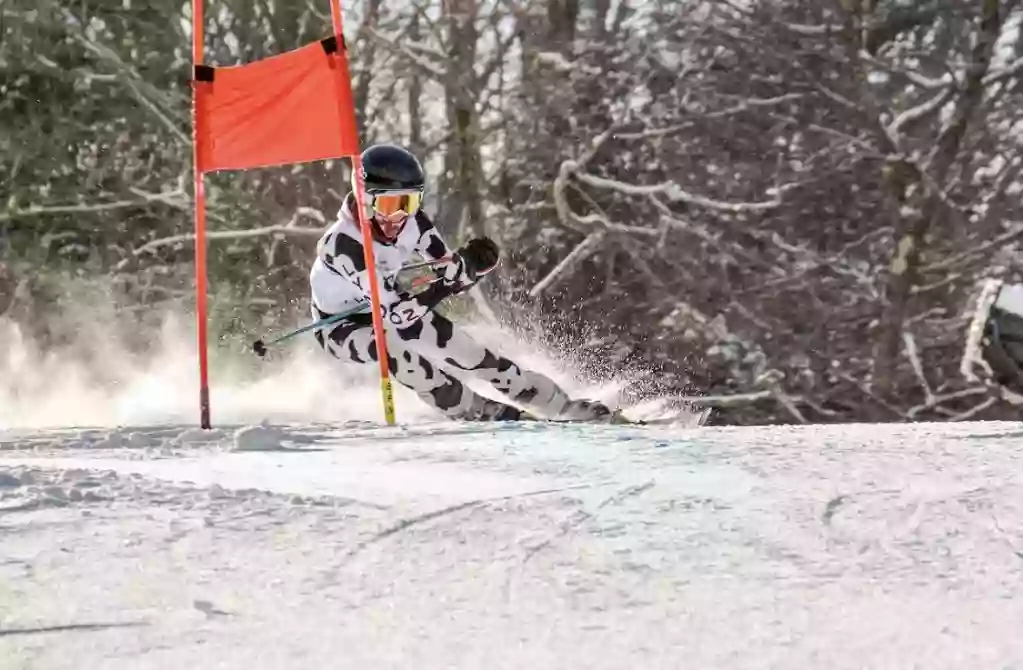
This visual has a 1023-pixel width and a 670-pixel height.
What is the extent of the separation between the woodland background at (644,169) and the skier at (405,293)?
635cm

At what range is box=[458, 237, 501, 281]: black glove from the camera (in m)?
5.39

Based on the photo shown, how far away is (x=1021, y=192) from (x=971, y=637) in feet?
38.1

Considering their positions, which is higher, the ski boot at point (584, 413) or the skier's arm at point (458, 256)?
the skier's arm at point (458, 256)

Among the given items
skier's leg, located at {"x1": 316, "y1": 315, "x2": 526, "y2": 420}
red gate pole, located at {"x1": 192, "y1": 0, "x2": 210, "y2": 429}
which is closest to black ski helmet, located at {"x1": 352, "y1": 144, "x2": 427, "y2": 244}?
skier's leg, located at {"x1": 316, "y1": 315, "x2": 526, "y2": 420}

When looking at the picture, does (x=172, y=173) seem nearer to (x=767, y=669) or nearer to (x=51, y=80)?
(x=51, y=80)

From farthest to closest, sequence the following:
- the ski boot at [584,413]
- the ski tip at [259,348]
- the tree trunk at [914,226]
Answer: the tree trunk at [914,226] < the ski boot at [584,413] < the ski tip at [259,348]

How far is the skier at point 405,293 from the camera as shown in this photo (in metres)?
5.25

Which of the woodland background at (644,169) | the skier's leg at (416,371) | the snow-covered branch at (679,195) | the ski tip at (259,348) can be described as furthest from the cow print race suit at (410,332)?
the snow-covered branch at (679,195)

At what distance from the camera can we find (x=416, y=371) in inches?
216

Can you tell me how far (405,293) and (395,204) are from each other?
454 millimetres

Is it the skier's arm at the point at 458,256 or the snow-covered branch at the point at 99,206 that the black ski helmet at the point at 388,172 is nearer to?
the skier's arm at the point at 458,256

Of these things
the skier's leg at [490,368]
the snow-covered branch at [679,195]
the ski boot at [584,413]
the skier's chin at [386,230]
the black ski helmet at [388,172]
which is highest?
the snow-covered branch at [679,195]

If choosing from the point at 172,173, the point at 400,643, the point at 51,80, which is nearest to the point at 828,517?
the point at 400,643

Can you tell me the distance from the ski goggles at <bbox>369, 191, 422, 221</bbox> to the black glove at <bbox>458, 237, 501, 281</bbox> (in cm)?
34
